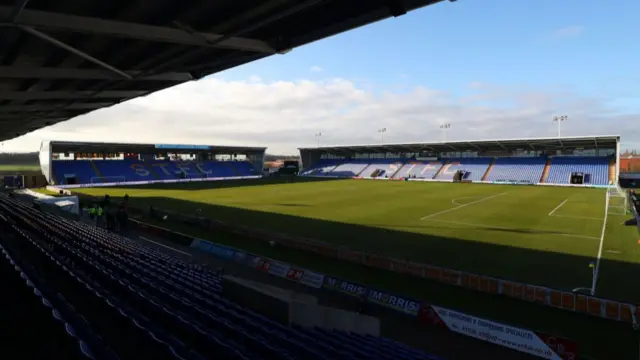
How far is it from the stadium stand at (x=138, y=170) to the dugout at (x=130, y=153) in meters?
0.45

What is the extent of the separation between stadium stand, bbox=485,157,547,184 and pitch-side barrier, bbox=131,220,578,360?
54.5m

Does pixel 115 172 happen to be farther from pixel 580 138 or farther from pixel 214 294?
→ pixel 580 138

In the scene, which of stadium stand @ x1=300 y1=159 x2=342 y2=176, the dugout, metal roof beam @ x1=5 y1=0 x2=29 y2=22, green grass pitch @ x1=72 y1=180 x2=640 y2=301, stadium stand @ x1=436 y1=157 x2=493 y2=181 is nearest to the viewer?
metal roof beam @ x1=5 y1=0 x2=29 y2=22

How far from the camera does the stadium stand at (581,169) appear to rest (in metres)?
52.1

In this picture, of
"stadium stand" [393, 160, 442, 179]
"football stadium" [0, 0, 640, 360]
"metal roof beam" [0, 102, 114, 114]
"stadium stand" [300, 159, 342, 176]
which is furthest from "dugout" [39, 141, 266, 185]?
"metal roof beam" [0, 102, 114, 114]

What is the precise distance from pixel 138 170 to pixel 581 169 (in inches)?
2840

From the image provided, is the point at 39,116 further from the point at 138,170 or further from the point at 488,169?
the point at 488,169

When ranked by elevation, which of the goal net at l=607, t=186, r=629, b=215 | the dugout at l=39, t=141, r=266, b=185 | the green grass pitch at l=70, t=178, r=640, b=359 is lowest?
the green grass pitch at l=70, t=178, r=640, b=359

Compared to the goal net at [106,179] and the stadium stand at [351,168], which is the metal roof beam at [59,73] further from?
the stadium stand at [351,168]

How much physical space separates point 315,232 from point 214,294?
13922mm

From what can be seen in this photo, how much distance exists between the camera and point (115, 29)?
21.8 feet

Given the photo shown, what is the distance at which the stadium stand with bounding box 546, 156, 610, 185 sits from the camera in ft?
171

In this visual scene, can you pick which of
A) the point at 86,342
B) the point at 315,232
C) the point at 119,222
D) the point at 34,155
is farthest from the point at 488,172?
the point at 34,155

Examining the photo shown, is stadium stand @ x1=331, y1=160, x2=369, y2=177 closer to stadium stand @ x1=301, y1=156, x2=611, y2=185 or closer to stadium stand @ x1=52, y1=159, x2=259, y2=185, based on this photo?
stadium stand @ x1=301, y1=156, x2=611, y2=185
